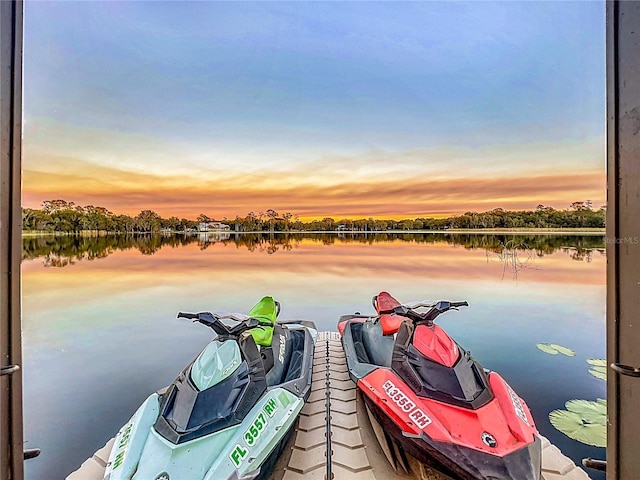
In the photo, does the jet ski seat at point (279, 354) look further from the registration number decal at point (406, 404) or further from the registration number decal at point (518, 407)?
the registration number decal at point (518, 407)

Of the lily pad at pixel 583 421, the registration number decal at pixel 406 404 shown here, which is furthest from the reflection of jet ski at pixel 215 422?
the lily pad at pixel 583 421

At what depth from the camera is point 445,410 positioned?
6.25ft

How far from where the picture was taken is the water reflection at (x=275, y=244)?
1817cm

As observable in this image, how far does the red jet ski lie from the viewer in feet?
5.34

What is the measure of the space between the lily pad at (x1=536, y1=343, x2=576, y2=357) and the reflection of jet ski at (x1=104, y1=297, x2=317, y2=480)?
213 inches

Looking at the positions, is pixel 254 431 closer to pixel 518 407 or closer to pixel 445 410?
pixel 445 410

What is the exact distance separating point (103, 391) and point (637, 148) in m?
5.51

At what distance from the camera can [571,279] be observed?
40.2 ft

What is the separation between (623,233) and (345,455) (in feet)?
6.91

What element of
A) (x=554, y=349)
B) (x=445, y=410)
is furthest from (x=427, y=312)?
(x=554, y=349)

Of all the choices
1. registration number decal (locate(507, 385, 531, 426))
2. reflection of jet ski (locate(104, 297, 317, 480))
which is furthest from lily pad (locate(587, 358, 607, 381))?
reflection of jet ski (locate(104, 297, 317, 480))

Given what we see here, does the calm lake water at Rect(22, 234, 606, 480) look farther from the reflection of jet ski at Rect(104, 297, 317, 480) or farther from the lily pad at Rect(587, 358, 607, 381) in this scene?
the reflection of jet ski at Rect(104, 297, 317, 480)

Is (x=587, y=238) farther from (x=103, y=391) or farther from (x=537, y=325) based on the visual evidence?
(x=103, y=391)

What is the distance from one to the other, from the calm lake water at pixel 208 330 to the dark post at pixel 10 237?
0.21m
